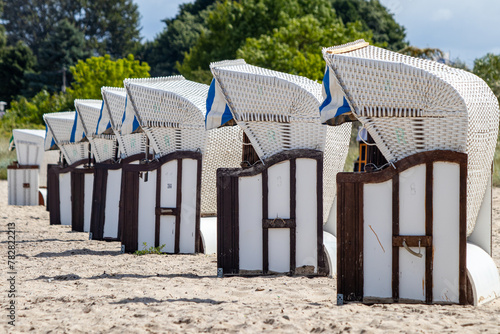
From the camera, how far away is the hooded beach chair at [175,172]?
927cm

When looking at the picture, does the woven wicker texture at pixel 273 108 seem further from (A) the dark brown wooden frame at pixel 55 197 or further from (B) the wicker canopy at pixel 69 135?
(A) the dark brown wooden frame at pixel 55 197

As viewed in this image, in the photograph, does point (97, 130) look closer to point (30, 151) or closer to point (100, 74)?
point (30, 151)

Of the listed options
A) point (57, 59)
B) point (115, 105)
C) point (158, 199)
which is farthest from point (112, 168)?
point (57, 59)

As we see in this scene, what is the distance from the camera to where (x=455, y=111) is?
530cm

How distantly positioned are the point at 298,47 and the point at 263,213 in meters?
28.3

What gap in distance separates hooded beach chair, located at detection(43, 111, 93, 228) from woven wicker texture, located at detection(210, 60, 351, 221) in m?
5.58

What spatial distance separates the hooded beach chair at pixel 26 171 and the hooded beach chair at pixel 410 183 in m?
14.6

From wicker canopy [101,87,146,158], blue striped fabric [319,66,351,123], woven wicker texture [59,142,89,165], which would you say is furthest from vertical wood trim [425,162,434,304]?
woven wicker texture [59,142,89,165]

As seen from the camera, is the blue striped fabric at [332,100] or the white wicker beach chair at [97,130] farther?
the white wicker beach chair at [97,130]

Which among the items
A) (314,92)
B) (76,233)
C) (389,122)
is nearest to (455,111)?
(389,122)

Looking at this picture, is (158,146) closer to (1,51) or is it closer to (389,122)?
(389,122)

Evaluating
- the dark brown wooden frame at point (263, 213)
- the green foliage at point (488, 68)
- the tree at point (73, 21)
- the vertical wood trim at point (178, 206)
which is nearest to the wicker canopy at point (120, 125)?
the vertical wood trim at point (178, 206)

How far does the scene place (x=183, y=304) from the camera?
5.70 metres

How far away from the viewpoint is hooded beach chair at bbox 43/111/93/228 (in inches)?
496
